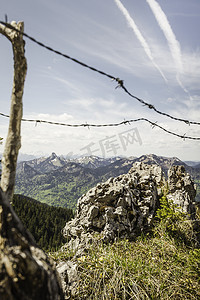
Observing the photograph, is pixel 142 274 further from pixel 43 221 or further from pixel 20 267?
pixel 43 221

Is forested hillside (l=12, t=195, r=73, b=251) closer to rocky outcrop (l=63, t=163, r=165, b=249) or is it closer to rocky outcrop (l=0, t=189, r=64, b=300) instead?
rocky outcrop (l=63, t=163, r=165, b=249)

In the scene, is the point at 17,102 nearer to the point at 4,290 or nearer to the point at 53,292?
the point at 4,290

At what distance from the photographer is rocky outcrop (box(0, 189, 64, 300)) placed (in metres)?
1.67

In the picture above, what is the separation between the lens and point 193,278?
4344 millimetres

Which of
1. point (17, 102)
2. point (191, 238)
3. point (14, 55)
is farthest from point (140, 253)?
point (14, 55)

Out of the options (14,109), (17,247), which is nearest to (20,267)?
(17,247)

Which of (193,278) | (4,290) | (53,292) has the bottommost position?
(193,278)

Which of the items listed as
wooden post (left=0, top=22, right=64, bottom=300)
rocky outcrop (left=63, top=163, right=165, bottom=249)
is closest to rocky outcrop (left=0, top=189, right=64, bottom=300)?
wooden post (left=0, top=22, right=64, bottom=300)

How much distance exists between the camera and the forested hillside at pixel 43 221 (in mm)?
85787

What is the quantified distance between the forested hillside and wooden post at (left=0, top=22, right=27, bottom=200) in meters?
93.2

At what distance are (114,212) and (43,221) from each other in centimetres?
10502

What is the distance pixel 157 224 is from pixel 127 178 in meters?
3.27

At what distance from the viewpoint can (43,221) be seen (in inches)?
3866

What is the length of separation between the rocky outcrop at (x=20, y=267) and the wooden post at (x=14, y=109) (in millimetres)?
405
